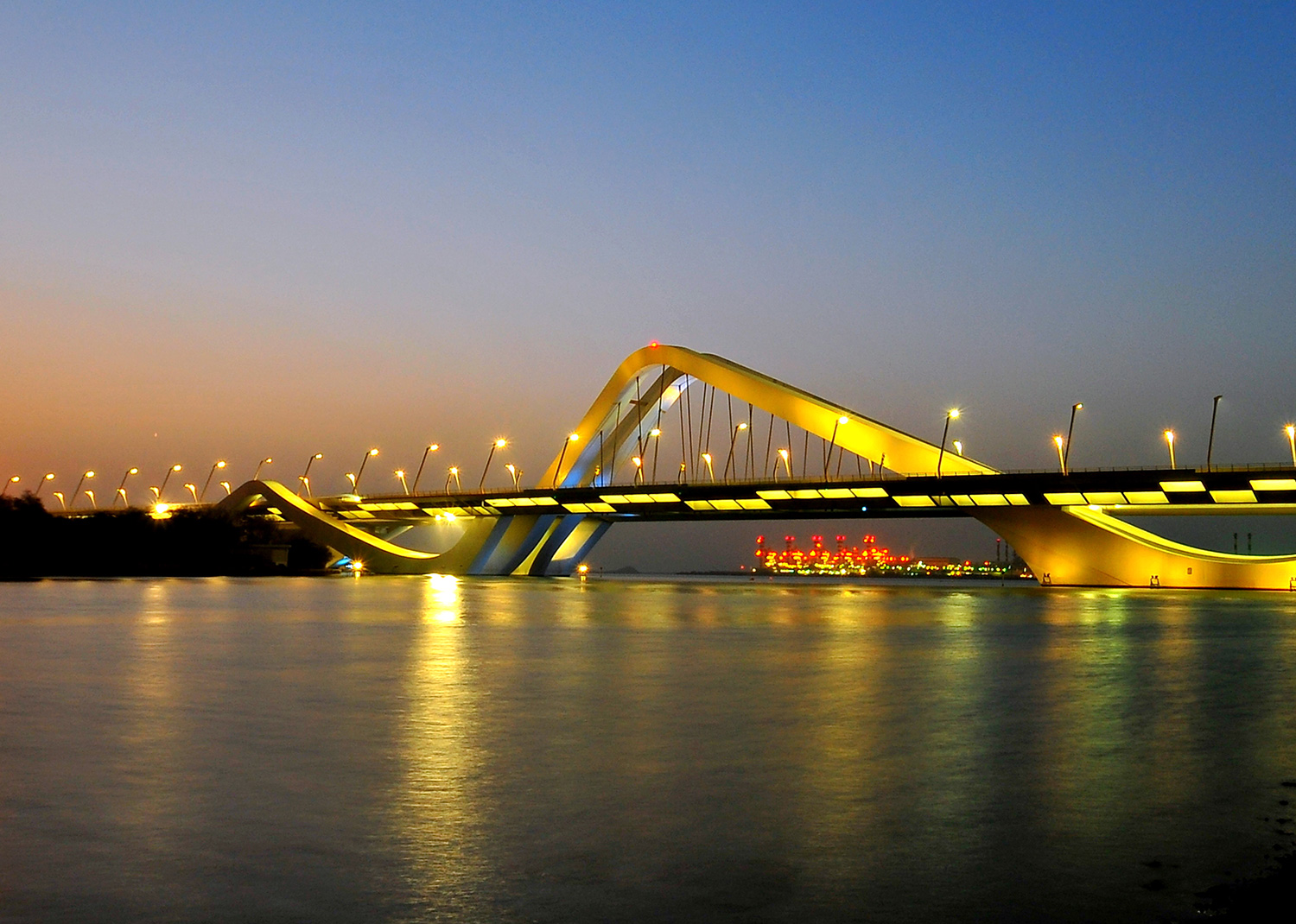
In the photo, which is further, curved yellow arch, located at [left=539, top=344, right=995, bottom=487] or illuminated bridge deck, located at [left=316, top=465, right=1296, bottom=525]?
curved yellow arch, located at [left=539, top=344, right=995, bottom=487]

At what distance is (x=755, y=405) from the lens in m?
70.6

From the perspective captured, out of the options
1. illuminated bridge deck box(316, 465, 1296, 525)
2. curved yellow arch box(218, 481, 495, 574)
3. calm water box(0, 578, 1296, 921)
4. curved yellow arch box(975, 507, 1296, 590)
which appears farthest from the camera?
curved yellow arch box(218, 481, 495, 574)

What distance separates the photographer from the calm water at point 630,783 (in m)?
5.30

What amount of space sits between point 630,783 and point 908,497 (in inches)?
2100

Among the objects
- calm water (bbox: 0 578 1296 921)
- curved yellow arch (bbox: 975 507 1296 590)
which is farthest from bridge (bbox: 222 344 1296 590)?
calm water (bbox: 0 578 1296 921)

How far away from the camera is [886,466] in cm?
6372

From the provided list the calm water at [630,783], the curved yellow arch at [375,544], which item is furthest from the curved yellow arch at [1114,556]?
the calm water at [630,783]

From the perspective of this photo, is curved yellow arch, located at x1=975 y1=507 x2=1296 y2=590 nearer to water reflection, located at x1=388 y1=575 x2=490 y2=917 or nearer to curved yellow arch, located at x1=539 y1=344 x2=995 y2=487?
curved yellow arch, located at x1=539 y1=344 x2=995 y2=487

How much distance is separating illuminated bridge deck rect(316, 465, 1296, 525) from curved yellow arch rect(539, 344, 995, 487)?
1967 mm

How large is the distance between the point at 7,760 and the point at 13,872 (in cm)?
321

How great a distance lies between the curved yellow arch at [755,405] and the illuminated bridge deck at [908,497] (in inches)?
77.5

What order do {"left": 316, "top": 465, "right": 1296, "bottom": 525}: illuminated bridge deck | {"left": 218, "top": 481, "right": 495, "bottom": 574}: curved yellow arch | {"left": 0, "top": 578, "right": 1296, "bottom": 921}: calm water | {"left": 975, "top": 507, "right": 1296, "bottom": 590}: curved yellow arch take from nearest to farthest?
{"left": 0, "top": 578, "right": 1296, "bottom": 921}: calm water
{"left": 316, "top": 465, "right": 1296, "bottom": 525}: illuminated bridge deck
{"left": 975, "top": 507, "right": 1296, "bottom": 590}: curved yellow arch
{"left": 218, "top": 481, "right": 495, "bottom": 574}: curved yellow arch

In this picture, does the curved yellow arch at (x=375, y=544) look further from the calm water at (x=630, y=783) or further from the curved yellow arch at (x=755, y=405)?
the calm water at (x=630, y=783)

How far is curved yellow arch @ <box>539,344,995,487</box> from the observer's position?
62.6m
